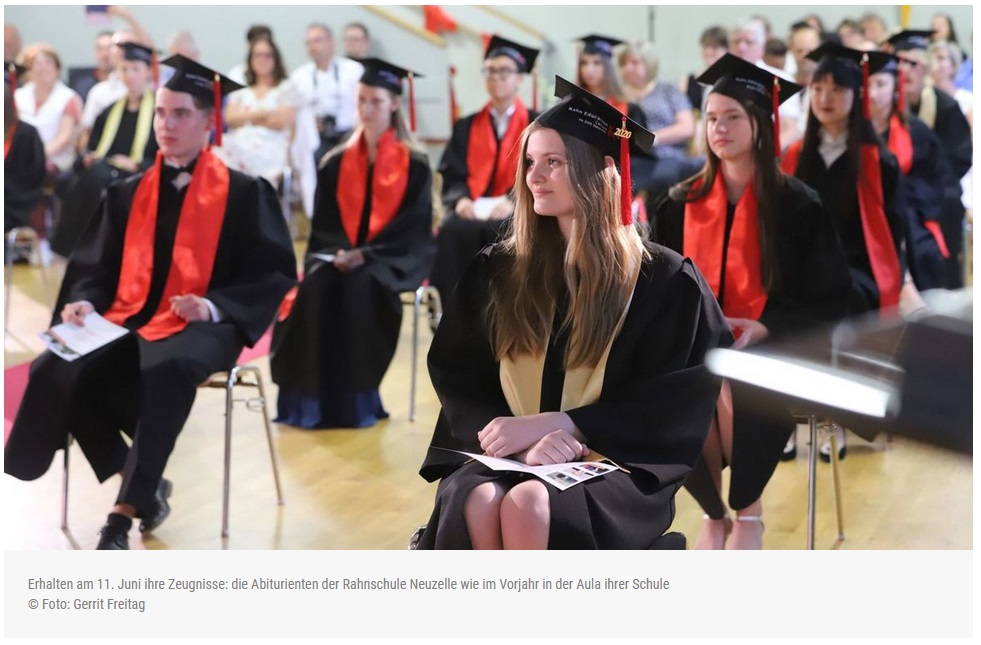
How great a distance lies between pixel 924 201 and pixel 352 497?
3.17 m

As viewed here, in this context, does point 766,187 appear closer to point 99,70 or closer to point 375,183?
point 375,183

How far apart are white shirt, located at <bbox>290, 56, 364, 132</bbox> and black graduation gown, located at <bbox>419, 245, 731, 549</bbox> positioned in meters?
7.43

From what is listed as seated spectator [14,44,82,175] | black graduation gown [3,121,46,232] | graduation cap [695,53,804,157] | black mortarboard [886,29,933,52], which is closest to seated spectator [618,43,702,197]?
black mortarboard [886,29,933,52]

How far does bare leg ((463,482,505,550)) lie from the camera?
2832 millimetres

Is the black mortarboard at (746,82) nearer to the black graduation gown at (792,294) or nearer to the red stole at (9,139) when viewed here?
the black graduation gown at (792,294)

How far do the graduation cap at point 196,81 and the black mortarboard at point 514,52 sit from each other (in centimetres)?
228

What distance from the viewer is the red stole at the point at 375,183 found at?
5840 millimetres

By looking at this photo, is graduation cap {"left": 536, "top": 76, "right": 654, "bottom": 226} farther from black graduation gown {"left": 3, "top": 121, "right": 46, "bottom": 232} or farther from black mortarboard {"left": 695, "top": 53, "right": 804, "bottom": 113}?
black graduation gown {"left": 3, "top": 121, "right": 46, "bottom": 232}

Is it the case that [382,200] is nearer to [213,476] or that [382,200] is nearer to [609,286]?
[213,476]

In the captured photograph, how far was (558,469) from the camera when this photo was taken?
2879mm

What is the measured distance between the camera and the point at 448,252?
6.61 m

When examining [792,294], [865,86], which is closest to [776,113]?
[792,294]

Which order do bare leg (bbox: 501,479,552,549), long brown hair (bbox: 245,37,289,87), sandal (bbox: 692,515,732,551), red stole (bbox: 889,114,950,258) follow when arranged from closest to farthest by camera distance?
bare leg (bbox: 501,479,552,549), sandal (bbox: 692,515,732,551), red stole (bbox: 889,114,950,258), long brown hair (bbox: 245,37,289,87)
